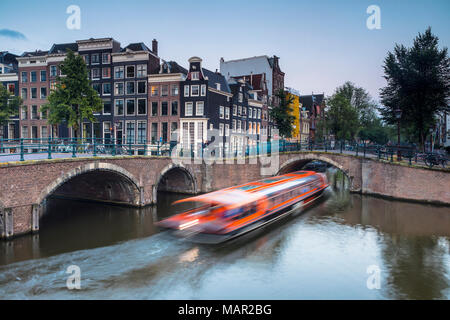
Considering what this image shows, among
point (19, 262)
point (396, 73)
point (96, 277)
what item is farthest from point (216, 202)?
point (396, 73)

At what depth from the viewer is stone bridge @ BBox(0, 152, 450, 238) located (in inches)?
574

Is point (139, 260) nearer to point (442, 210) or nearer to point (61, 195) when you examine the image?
point (61, 195)

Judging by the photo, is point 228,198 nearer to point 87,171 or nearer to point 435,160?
point 87,171

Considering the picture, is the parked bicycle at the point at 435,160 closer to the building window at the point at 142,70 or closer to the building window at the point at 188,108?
the building window at the point at 188,108

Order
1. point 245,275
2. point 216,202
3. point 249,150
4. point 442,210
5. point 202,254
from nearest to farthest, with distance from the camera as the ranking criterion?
point 245,275, point 202,254, point 216,202, point 442,210, point 249,150

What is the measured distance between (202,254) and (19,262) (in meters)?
7.05

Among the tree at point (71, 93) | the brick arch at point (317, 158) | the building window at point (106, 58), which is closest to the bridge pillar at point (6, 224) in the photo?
the tree at point (71, 93)

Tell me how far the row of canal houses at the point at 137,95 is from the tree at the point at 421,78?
57.5 feet

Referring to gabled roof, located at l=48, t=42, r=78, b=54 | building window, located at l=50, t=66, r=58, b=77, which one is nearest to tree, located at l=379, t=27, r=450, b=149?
gabled roof, located at l=48, t=42, r=78, b=54

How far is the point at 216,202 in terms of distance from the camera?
49.1 feet

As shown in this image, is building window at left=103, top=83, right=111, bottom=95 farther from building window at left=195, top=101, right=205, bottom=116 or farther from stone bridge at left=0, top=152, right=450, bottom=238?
stone bridge at left=0, top=152, right=450, bottom=238

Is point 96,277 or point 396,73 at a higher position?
point 396,73

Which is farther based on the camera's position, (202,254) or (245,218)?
(245,218)

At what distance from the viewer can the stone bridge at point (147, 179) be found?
47.9ft
